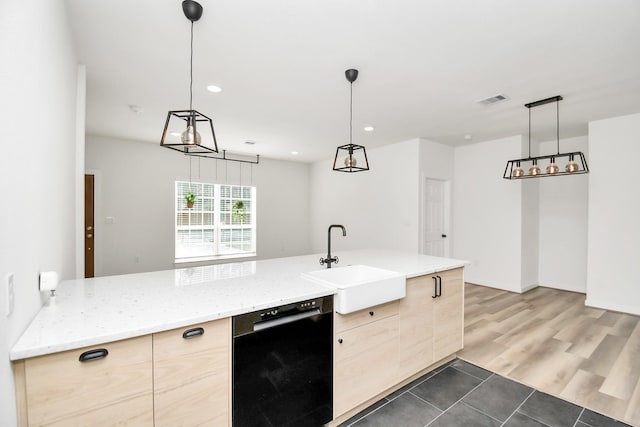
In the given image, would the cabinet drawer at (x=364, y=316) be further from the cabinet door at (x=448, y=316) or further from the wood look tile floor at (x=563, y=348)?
the wood look tile floor at (x=563, y=348)

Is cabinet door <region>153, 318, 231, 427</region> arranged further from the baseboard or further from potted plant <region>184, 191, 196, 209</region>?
the baseboard

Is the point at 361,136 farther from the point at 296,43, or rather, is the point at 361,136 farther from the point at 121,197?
the point at 121,197

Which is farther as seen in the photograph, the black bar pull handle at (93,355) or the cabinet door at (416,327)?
the cabinet door at (416,327)

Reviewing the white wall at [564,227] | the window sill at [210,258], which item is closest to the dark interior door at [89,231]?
the window sill at [210,258]

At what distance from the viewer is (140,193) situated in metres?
5.32

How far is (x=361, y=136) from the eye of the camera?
4.82 meters

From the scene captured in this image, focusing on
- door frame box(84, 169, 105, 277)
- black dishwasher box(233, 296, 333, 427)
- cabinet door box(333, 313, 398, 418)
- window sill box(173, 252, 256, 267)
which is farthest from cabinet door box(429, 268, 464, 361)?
door frame box(84, 169, 105, 277)

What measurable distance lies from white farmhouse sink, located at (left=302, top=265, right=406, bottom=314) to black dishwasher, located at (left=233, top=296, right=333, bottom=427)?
0.09m

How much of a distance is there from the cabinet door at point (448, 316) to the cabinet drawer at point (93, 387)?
2031 millimetres

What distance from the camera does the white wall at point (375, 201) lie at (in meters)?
4.99

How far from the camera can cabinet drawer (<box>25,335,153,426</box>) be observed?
3.17 ft

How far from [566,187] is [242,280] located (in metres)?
5.59

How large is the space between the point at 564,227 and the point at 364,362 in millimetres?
4981

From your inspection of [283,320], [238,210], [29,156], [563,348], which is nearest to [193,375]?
[283,320]
